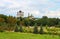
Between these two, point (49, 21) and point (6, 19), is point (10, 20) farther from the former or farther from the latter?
point (49, 21)

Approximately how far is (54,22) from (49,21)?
1874 millimetres

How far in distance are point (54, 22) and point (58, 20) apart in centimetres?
355

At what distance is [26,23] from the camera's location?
60344mm

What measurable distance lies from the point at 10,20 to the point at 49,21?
49.2 feet

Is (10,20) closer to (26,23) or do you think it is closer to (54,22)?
(26,23)

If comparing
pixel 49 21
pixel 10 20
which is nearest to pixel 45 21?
pixel 49 21

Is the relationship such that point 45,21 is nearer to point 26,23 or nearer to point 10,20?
point 26,23

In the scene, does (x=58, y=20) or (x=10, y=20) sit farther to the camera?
(x=58, y=20)

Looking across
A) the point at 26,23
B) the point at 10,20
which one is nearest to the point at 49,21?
the point at 26,23

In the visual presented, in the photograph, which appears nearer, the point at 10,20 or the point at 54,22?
the point at 10,20

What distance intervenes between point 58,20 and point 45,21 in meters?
5.79

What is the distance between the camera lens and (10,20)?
5775cm

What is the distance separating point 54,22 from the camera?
209ft

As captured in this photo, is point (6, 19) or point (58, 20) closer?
point (6, 19)
